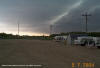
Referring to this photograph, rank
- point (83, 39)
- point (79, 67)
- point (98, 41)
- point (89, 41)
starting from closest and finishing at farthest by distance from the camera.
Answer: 1. point (79, 67)
2. point (98, 41)
3. point (89, 41)
4. point (83, 39)

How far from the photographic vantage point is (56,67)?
8648mm

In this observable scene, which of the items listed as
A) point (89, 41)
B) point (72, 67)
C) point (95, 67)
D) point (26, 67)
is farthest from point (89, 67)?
point (89, 41)

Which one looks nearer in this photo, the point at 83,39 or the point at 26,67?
the point at 26,67

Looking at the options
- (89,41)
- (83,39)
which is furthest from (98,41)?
(83,39)

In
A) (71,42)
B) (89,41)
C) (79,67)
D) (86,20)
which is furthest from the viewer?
(86,20)

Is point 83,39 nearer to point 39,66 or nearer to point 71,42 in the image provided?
point 71,42

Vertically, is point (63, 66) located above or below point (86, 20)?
below

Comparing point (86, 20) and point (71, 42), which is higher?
point (86, 20)

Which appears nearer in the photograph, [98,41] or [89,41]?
[98,41]

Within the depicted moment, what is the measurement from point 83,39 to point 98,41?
5.65 m

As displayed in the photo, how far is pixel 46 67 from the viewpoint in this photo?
8.65 metres

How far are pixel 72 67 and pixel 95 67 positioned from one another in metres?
1.28

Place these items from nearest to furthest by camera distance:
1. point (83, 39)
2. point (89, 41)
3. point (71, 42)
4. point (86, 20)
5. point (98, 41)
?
point (98, 41)
point (89, 41)
point (83, 39)
point (71, 42)
point (86, 20)

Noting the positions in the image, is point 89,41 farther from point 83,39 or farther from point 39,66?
point 39,66
